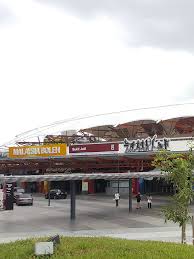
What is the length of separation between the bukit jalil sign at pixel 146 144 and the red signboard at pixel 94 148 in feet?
5.46

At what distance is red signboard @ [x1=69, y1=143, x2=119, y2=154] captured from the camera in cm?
5204

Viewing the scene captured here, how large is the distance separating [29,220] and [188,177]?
17.4 meters

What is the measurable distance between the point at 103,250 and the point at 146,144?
125 ft

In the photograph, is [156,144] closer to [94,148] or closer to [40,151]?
[94,148]

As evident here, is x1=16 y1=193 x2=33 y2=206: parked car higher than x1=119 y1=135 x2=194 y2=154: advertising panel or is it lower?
lower

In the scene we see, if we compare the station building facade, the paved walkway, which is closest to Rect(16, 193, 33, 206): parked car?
the station building facade

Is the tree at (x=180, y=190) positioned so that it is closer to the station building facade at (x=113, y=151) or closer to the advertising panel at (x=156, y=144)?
the station building facade at (x=113, y=151)

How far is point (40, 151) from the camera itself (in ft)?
190

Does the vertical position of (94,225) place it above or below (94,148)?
below

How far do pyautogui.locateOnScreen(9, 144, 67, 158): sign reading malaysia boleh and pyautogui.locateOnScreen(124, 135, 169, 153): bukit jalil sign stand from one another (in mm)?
8741

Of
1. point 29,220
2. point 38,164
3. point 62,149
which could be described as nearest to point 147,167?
point 62,149

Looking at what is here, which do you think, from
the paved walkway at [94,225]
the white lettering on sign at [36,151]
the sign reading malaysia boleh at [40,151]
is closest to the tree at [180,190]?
the paved walkway at [94,225]

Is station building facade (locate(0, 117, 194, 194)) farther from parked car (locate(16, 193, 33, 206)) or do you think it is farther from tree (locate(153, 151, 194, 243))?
tree (locate(153, 151, 194, 243))

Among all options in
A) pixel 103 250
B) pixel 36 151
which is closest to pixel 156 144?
pixel 36 151
